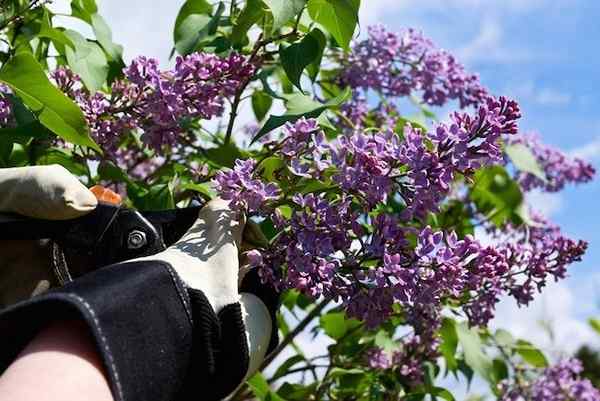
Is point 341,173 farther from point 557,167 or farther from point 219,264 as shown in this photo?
point 557,167

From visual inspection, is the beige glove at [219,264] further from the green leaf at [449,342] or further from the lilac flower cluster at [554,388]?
the lilac flower cluster at [554,388]

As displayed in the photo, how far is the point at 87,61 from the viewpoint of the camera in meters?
1.69

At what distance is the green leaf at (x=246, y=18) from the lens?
1646 mm

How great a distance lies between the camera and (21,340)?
0.95 meters

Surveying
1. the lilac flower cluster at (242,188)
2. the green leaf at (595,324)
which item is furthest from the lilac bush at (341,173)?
the green leaf at (595,324)

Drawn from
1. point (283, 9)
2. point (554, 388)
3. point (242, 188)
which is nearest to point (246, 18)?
point (283, 9)

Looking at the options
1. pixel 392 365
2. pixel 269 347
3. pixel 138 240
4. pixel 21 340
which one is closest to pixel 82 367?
pixel 21 340

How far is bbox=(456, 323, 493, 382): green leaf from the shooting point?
7.40ft

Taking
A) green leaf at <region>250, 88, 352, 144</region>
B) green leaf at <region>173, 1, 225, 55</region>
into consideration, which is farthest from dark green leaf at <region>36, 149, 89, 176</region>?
green leaf at <region>250, 88, 352, 144</region>

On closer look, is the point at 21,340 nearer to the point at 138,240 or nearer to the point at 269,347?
the point at 138,240

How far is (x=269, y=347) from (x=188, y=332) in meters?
0.25

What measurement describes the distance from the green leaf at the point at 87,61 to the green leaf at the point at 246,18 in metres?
0.24

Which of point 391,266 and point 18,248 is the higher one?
point 391,266

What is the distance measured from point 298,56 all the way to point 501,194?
1.28m
